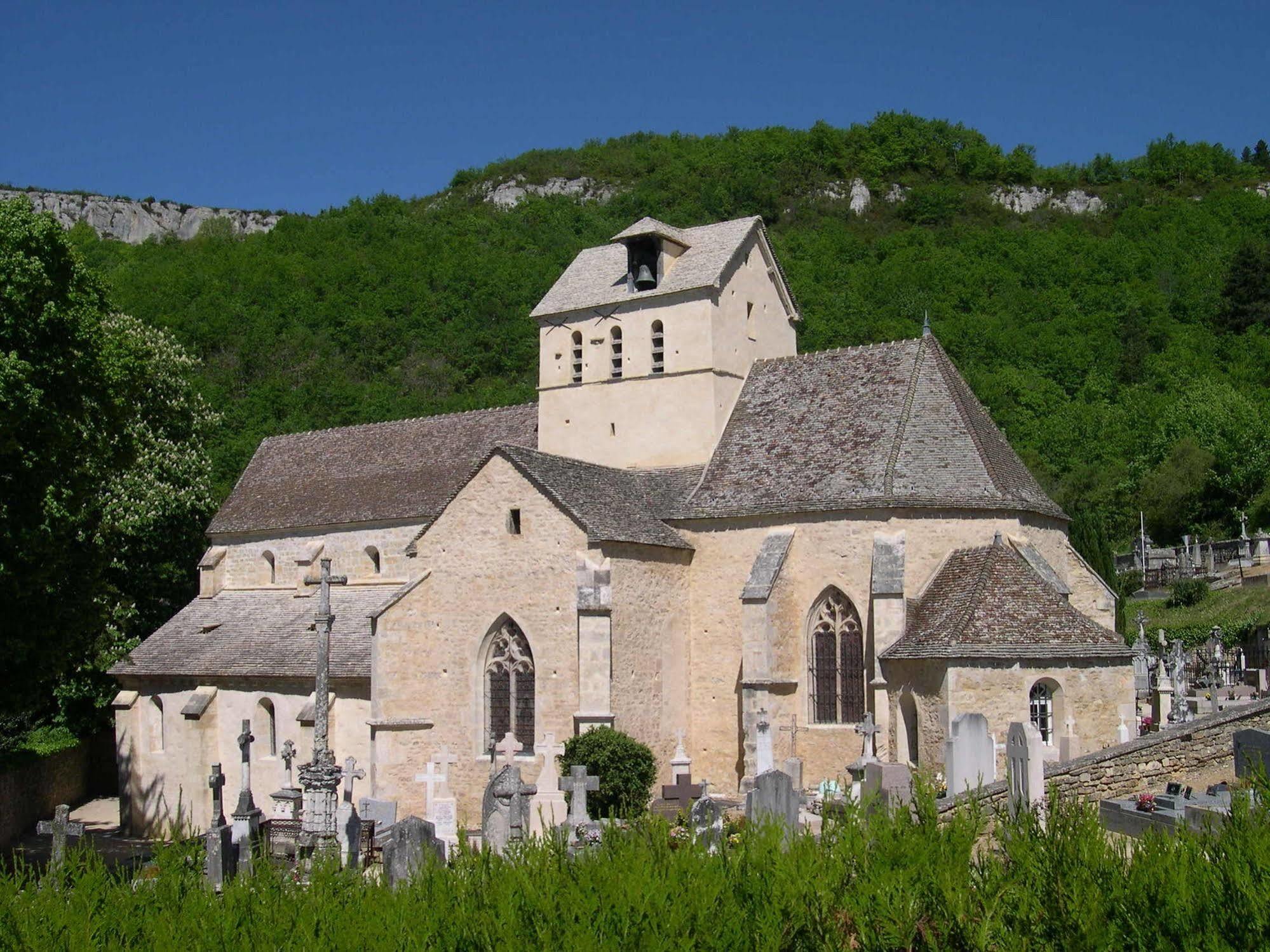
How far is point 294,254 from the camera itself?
7050cm

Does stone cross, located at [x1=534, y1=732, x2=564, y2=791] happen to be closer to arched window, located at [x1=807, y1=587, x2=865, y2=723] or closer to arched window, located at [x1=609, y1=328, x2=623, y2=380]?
arched window, located at [x1=807, y1=587, x2=865, y2=723]

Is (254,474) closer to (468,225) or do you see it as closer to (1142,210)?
(468,225)

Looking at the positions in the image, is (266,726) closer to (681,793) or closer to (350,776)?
(350,776)

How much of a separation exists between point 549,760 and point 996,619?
8.67m

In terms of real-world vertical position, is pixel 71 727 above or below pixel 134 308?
below

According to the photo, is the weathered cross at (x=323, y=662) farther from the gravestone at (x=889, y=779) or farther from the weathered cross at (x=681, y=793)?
the gravestone at (x=889, y=779)

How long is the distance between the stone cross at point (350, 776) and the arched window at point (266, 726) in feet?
11.6

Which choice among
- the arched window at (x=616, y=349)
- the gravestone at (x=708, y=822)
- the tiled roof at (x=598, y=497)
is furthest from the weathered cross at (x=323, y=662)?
the arched window at (x=616, y=349)

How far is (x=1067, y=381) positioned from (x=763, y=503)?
47.4m

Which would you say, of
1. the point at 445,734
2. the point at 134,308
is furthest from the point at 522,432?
the point at 134,308

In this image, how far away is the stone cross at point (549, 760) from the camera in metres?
22.3

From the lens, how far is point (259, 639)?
31484 mm

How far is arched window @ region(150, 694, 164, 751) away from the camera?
3142 centimetres

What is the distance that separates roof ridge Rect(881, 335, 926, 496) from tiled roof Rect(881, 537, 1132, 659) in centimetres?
208
